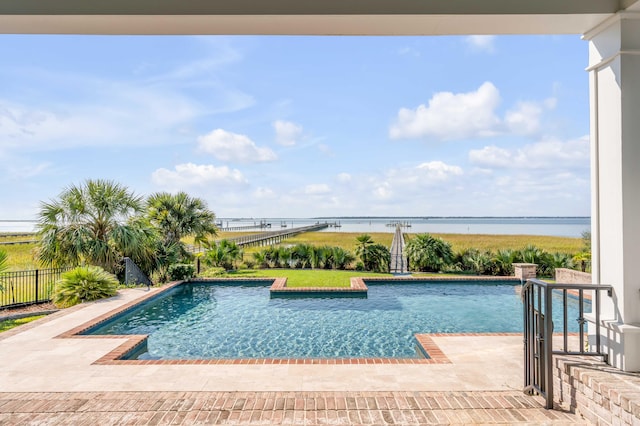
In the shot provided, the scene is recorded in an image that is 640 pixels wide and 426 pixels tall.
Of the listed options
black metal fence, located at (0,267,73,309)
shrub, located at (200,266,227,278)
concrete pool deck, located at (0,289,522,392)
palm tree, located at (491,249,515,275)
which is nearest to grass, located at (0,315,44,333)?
black metal fence, located at (0,267,73,309)

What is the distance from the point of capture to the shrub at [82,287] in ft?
29.0

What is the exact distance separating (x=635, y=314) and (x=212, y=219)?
14.0 metres

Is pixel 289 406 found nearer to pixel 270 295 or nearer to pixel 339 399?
pixel 339 399

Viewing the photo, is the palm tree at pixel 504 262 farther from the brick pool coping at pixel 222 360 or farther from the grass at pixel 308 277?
the brick pool coping at pixel 222 360

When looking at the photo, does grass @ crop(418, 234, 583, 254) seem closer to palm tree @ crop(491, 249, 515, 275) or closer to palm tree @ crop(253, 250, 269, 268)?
palm tree @ crop(491, 249, 515, 275)

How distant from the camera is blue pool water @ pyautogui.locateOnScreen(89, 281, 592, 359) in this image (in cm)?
606

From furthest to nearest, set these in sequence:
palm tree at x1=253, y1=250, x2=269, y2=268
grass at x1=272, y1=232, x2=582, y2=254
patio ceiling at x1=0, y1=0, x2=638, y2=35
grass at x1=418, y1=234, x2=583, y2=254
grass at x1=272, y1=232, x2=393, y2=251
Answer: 1. grass at x1=272, y1=232, x2=393, y2=251
2. grass at x1=272, y1=232, x2=582, y2=254
3. grass at x1=418, y1=234, x2=583, y2=254
4. palm tree at x1=253, y1=250, x2=269, y2=268
5. patio ceiling at x1=0, y1=0, x2=638, y2=35

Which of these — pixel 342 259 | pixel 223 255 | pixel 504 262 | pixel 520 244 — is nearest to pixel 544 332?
pixel 504 262

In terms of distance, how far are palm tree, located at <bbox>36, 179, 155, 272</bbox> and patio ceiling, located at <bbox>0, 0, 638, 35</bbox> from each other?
8.64 m

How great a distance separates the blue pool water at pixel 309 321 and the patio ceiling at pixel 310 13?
465 centimetres

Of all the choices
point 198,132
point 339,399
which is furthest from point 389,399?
point 198,132

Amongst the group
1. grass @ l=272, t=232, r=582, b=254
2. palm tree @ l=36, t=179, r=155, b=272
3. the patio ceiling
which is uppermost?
the patio ceiling

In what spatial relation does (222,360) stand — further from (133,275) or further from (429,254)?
(429,254)

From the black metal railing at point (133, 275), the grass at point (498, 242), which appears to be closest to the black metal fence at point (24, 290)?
the black metal railing at point (133, 275)
